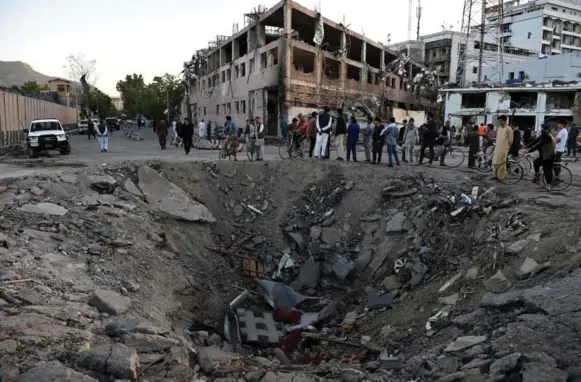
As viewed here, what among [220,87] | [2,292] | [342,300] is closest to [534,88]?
[220,87]

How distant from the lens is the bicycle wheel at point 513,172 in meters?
10.8

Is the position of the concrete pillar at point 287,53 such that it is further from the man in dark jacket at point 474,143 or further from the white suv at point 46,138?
the man in dark jacket at point 474,143

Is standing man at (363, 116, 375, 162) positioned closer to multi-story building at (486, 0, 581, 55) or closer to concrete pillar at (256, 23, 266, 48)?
concrete pillar at (256, 23, 266, 48)

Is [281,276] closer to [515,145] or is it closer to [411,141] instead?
[411,141]

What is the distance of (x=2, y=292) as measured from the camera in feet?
16.9

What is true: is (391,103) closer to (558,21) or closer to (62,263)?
(62,263)

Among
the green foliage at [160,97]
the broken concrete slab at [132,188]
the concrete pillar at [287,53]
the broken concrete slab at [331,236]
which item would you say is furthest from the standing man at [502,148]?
the green foliage at [160,97]

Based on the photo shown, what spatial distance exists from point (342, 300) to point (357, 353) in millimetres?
2432

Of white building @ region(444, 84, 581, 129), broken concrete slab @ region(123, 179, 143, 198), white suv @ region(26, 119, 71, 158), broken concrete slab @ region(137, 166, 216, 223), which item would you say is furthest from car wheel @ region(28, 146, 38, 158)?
white building @ region(444, 84, 581, 129)

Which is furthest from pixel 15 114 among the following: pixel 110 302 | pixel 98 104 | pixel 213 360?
pixel 98 104

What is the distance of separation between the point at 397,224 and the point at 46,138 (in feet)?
49.4

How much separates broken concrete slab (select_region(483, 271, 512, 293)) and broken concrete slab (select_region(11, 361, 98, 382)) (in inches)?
212

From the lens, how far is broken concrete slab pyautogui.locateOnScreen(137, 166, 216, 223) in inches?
413

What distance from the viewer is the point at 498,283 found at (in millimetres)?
6461
